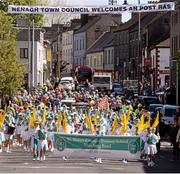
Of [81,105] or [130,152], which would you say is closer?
[130,152]

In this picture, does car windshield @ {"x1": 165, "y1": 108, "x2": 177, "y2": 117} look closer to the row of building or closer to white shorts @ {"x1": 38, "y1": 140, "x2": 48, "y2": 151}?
white shorts @ {"x1": 38, "y1": 140, "x2": 48, "y2": 151}

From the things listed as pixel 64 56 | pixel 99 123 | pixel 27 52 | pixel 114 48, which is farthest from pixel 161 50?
pixel 64 56

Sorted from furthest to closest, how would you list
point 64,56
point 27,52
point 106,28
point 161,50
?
point 64,56
point 106,28
point 161,50
point 27,52

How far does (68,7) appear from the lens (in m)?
37.8

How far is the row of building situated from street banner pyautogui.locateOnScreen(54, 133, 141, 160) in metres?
34.3

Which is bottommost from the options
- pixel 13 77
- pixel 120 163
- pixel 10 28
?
pixel 120 163

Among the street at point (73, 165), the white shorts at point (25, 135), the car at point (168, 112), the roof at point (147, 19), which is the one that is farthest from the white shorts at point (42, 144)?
the roof at point (147, 19)

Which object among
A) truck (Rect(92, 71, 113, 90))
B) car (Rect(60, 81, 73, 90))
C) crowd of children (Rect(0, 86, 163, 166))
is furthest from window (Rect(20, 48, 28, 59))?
crowd of children (Rect(0, 86, 163, 166))

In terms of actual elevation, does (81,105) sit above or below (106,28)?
below

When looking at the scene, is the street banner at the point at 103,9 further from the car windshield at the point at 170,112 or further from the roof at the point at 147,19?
the roof at the point at 147,19

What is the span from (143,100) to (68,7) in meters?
15.5

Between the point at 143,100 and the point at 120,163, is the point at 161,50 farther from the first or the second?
the point at 120,163

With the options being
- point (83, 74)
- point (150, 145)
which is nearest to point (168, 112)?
point (150, 145)

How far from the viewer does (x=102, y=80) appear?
8200 cm
